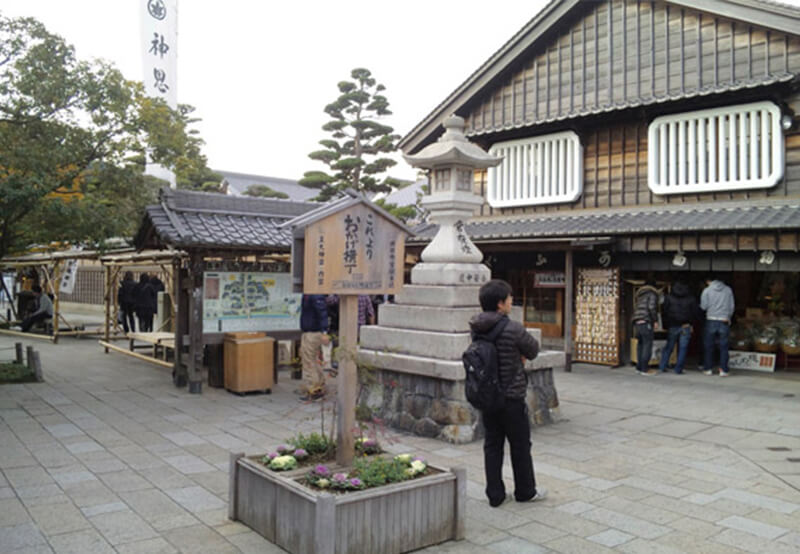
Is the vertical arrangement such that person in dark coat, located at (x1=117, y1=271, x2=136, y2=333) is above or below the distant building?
below

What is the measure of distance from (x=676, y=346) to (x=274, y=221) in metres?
9.11

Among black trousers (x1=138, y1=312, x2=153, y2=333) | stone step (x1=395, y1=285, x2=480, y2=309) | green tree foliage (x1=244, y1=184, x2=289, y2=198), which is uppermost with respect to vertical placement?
green tree foliage (x1=244, y1=184, x2=289, y2=198)

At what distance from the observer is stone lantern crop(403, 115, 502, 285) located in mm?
8359

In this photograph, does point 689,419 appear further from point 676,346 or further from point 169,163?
point 169,163

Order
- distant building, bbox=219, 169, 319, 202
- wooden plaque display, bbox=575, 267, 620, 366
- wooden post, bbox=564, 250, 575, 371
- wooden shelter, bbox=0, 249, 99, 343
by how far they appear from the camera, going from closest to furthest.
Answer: wooden post, bbox=564, 250, 575, 371 → wooden plaque display, bbox=575, 267, 620, 366 → wooden shelter, bbox=0, 249, 99, 343 → distant building, bbox=219, 169, 319, 202

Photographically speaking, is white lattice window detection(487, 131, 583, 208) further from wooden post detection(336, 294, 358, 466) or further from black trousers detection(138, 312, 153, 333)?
wooden post detection(336, 294, 358, 466)

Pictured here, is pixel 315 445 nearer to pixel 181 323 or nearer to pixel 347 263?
pixel 347 263

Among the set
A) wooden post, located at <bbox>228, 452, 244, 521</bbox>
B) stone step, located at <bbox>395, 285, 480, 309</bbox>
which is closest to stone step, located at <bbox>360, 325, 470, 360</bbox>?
stone step, located at <bbox>395, 285, 480, 309</bbox>

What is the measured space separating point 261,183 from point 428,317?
40732mm

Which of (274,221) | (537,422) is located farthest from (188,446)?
(274,221)

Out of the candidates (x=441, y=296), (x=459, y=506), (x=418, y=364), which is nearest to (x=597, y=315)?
(x=441, y=296)

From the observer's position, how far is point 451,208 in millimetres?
8469

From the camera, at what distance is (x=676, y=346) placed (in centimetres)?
1428

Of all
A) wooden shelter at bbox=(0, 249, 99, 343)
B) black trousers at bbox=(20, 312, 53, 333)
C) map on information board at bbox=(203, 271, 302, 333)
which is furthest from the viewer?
black trousers at bbox=(20, 312, 53, 333)
